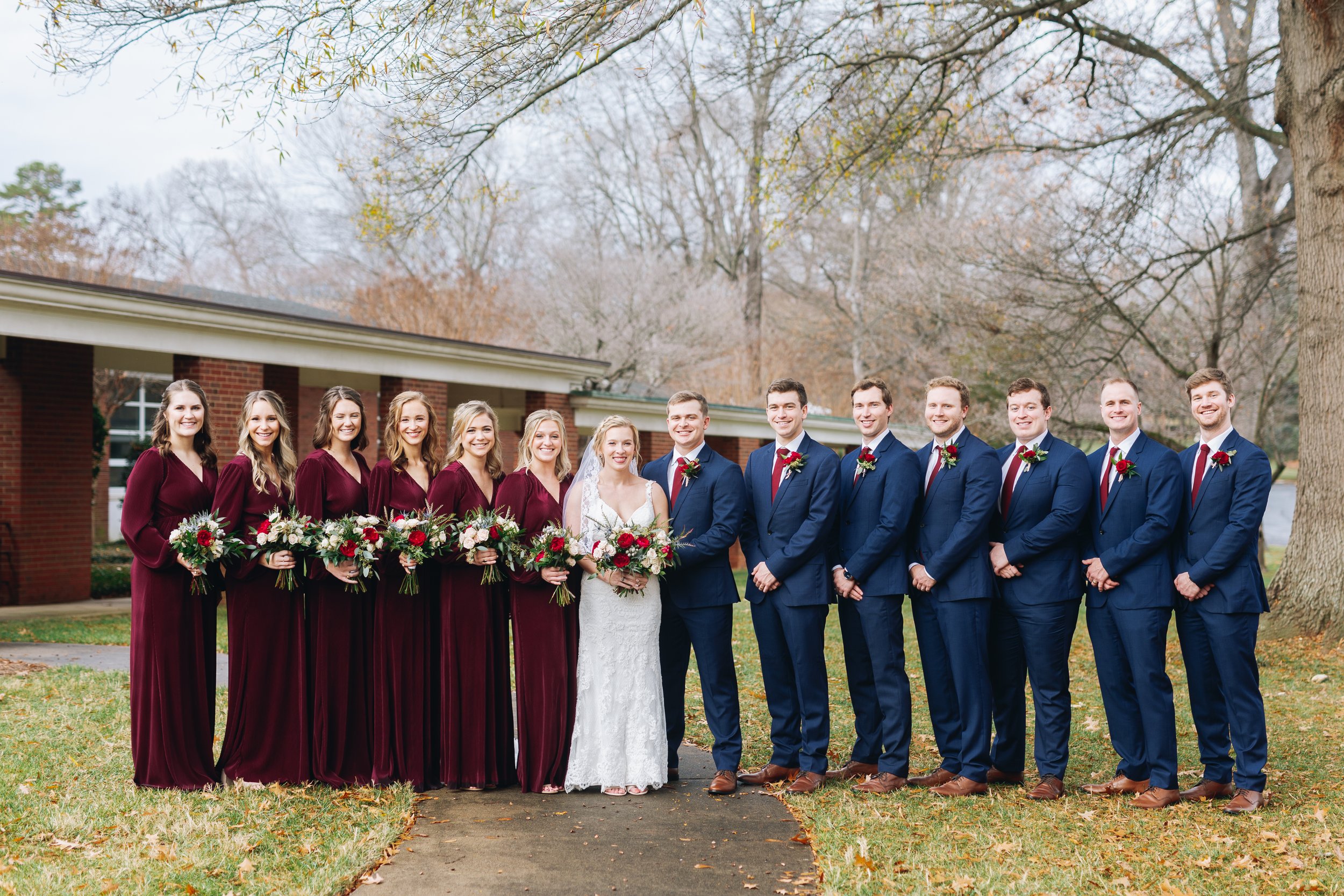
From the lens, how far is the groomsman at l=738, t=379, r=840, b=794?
6.23 metres

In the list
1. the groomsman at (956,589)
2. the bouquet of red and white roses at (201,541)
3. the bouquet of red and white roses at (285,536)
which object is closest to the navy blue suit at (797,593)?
the groomsman at (956,589)

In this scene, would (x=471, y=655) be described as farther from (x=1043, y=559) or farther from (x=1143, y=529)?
(x=1143, y=529)

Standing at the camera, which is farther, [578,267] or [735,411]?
[578,267]

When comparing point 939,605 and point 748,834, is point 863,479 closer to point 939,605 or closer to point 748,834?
point 939,605

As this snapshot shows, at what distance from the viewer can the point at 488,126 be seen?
1141cm

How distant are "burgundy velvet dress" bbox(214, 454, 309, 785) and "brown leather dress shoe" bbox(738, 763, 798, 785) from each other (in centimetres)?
262

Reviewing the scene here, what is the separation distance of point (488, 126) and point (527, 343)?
846 inches

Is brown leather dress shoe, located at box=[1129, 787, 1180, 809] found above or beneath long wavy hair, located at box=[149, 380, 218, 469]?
beneath

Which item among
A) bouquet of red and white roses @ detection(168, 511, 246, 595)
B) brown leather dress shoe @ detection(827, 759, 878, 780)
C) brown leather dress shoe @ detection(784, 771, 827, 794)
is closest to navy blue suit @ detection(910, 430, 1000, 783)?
brown leather dress shoe @ detection(827, 759, 878, 780)

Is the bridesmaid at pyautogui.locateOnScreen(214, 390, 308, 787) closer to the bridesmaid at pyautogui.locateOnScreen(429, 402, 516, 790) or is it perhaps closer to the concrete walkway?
the bridesmaid at pyautogui.locateOnScreen(429, 402, 516, 790)

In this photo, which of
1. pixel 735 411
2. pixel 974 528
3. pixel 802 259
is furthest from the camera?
pixel 802 259

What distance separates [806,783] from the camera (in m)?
6.22

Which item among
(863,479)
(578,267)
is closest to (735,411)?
(578,267)

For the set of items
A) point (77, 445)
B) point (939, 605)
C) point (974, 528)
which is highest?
point (77, 445)
